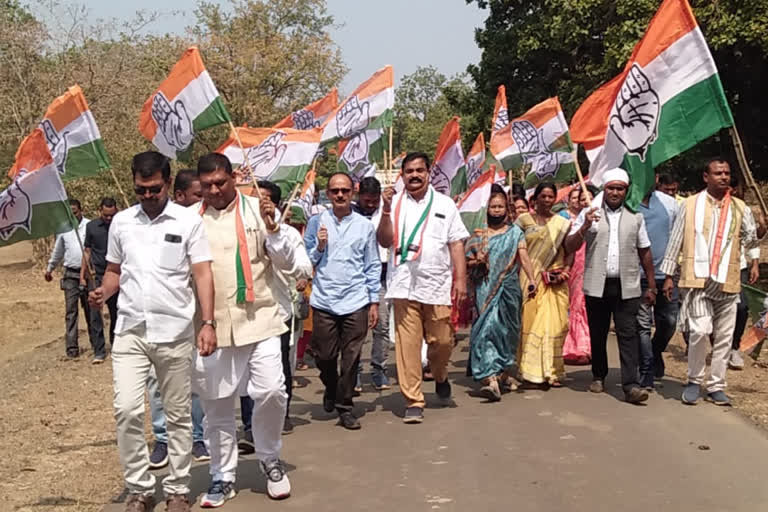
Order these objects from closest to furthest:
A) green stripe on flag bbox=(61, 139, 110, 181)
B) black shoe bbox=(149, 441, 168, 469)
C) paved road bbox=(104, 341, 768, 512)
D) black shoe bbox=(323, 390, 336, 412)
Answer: paved road bbox=(104, 341, 768, 512) → black shoe bbox=(149, 441, 168, 469) → green stripe on flag bbox=(61, 139, 110, 181) → black shoe bbox=(323, 390, 336, 412)

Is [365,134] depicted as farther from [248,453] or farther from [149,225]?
[149,225]

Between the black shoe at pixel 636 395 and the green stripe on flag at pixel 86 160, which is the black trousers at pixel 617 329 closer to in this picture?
the black shoe at pixel 636 395

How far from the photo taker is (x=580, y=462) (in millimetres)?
5508

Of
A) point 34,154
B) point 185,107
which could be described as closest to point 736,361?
point 185,107

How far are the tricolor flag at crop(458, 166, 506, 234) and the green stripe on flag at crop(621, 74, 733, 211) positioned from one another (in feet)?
7.56

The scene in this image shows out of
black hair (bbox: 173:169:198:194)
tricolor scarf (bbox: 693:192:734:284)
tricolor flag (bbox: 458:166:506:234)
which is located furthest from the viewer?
tricolor flag (bbox: 458:166:506:234)

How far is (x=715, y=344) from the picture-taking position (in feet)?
23.2

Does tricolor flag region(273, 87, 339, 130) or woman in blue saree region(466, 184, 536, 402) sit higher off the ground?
tricolor flag region(273, 87, 339, 130)

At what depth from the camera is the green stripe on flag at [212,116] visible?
6.51 m

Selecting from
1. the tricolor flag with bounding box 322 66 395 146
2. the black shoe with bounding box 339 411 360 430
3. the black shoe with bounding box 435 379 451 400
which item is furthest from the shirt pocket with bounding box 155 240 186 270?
the tricolor flag with bounding box 322 66 395 146

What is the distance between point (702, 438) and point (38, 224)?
492 centimetres

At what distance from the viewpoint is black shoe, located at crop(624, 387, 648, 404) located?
704 centimetres

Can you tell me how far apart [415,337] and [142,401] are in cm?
267

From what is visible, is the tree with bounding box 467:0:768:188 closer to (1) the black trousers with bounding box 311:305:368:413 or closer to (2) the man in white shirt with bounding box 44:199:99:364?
(2) the man in white shirt with bounding box 44:199:99:364
